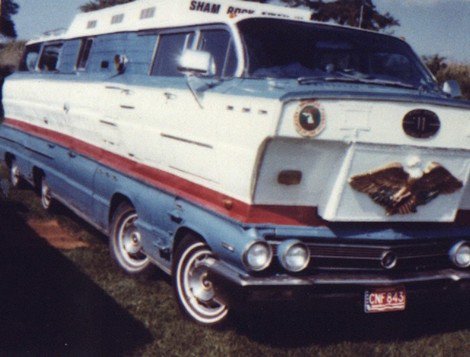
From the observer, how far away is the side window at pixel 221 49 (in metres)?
5.26

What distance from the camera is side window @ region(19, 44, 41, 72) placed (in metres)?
10.3

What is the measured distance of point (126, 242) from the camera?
21.8ft

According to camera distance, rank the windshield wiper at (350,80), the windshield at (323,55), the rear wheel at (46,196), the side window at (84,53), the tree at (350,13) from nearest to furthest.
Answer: the windshield wiper at (350,80), the windshield at (323,55), the side window at (84,53), the rear wheel at (46,196), the tree at (350,13)

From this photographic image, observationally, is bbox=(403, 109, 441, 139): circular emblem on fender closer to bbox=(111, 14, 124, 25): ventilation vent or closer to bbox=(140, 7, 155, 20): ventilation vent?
bbox=(140, 7, 155, 20): ventilation vent

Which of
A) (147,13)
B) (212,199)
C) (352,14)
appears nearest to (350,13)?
(352,14)

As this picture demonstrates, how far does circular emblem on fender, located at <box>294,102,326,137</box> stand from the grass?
1274 millimetres

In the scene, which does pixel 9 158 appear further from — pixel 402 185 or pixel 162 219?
pixel 402 185

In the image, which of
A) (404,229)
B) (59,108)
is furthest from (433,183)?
(59,108)

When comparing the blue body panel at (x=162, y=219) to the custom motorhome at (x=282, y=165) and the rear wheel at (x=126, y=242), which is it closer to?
the custom motorhome at (x=282, y=165)

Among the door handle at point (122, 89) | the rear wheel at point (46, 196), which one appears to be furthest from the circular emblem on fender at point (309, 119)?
the rear wheel at point (46, 196)

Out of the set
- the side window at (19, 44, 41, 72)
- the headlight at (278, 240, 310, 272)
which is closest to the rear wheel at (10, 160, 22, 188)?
the side window at (19, 44, 41, 72)

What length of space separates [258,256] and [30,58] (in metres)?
7.28

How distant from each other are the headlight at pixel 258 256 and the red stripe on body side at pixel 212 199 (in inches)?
6.8

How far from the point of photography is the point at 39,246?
743cm
